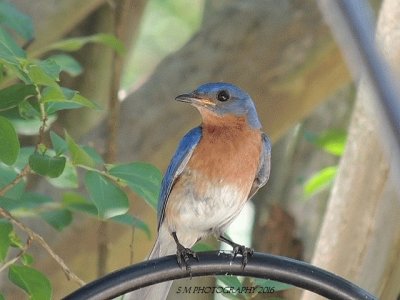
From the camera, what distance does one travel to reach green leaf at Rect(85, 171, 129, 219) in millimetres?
2533

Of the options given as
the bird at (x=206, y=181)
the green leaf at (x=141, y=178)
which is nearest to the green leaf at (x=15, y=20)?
the bird at (x=206, y=181)

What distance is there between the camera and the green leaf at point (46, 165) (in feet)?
7.99

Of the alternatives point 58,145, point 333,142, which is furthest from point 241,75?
point 58,145

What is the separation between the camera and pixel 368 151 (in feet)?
11.5

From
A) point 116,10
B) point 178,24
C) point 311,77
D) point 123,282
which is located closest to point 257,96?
point 311,77

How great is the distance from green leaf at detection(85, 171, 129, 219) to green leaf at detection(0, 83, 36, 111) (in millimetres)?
315

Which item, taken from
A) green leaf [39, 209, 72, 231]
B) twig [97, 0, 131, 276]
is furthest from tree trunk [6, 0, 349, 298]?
green leaf [39, 209, 72, 231]

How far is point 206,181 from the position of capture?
3105mm

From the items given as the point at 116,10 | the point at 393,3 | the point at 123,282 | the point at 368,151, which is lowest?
the point at 123,282

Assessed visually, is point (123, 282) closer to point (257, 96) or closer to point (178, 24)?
point (257, 96)

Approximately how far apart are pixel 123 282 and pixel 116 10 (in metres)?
3.09

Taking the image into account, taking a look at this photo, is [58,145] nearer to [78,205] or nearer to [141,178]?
[141,178]

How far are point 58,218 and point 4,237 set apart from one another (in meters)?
0.79

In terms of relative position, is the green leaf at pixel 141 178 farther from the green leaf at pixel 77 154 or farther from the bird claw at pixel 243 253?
the bird claw at pixel 243 253
